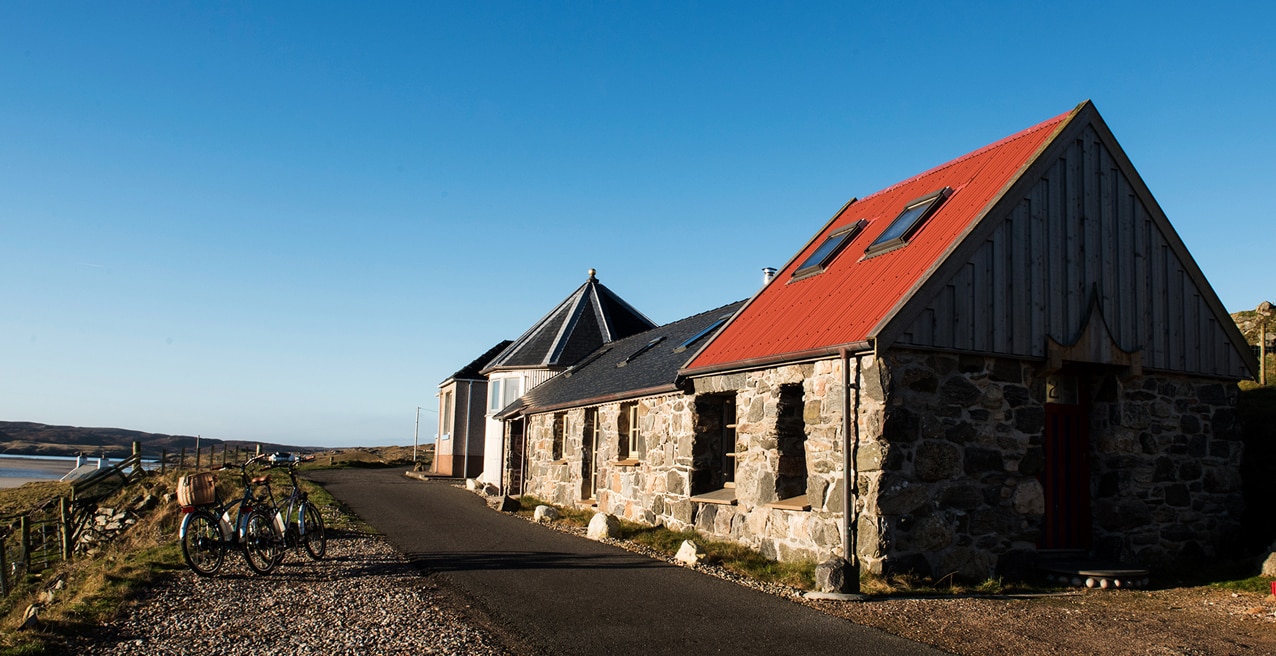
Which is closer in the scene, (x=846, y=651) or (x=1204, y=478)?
(x=846, y=651)

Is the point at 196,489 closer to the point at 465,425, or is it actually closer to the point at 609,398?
the point at 609,398

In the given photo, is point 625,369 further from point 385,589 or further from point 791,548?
point 385,589

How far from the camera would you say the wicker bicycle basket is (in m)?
9.41

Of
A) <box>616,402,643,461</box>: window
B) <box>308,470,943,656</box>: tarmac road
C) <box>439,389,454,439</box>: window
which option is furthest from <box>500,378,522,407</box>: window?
<box>308,470,943,656</box>: tarmac road

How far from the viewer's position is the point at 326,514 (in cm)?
1540

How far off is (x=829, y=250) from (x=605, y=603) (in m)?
7.43

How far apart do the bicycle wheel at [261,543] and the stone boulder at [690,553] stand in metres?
4.66

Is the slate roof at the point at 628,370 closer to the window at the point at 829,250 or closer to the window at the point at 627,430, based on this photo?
the window at the point at 627,430

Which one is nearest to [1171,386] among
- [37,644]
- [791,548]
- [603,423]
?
[791,548]

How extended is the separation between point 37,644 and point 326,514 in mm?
8996

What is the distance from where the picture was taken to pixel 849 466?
9617 millimetres

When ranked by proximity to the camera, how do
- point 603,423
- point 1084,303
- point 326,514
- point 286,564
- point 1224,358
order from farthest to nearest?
point 603,423, point 326,514, point 1224,358, point 1084,303, point 286,564

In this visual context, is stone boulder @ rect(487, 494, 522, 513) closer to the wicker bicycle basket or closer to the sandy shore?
the wicker bicycle basket

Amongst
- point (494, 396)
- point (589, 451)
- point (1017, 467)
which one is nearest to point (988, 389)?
point (1017, 467)
